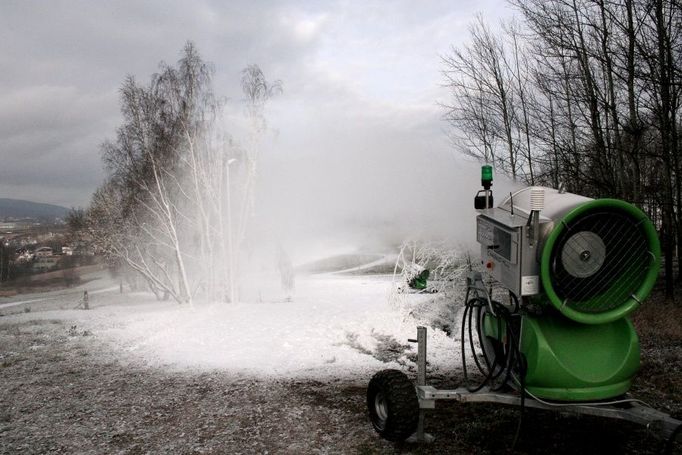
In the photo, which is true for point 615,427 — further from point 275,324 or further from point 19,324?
point 19,324

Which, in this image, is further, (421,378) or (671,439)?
(421,378)

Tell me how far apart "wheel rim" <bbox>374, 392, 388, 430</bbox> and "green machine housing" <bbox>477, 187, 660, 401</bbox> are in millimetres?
1434

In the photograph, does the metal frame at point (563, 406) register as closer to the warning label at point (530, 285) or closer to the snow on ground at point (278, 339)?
the warning label at point (530, 285)

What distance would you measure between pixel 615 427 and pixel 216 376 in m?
6.13

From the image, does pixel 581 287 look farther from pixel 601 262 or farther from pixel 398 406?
pixel 398 406

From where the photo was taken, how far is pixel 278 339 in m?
10.8

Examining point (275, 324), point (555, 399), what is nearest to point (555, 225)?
point (555, 399)

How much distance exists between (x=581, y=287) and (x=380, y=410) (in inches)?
92.7

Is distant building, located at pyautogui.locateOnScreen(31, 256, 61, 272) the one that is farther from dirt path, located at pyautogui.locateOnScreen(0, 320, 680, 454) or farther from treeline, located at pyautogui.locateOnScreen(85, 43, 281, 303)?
dirt path, located at pyautogui.locateOnScreen(0, 320, 680, 454)

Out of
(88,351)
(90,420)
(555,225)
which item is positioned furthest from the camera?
(88,351)

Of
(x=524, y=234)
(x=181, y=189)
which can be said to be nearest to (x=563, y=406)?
(x=524, y=234)

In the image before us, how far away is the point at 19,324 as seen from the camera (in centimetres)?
1572

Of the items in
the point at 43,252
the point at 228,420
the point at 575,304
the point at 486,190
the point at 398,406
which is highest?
the point at 43,252

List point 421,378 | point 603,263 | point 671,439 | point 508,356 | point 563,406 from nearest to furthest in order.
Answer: point 671,439
point 563,406
point 603,263
point 508,356
point 421,378
